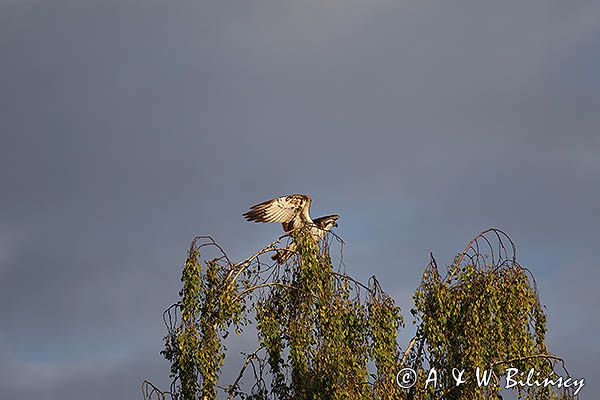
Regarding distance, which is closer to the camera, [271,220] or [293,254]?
[293,254]

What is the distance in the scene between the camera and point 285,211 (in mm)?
16109

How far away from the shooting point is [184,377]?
14.2 m

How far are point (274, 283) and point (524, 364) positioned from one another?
10.3ft

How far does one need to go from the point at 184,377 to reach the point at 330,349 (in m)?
1.74

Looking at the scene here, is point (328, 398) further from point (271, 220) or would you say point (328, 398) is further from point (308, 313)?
point (271, 220)

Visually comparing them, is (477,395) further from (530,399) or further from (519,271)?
(519,271)

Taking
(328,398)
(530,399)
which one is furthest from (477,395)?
(328,398)

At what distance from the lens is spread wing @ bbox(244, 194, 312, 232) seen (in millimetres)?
15969

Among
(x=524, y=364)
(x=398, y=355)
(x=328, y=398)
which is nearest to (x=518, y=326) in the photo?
(x=524, y=364)

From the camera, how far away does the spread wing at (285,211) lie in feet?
52.4

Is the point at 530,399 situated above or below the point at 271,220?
below

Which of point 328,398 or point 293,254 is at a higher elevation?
point 293,254

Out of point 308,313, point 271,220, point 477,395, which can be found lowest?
point 477,395

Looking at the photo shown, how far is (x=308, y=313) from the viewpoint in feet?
48.0
